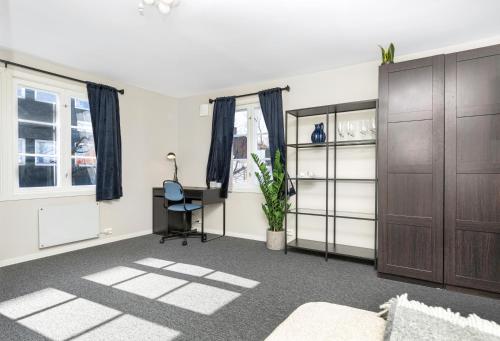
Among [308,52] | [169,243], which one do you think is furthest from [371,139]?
[169,243]

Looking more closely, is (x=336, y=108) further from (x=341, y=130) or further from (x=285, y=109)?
(x=285, y=109)

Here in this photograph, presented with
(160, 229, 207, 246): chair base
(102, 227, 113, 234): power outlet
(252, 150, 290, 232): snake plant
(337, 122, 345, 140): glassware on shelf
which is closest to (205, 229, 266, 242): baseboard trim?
(160, 229, 207, 246): chair base

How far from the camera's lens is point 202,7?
237cm

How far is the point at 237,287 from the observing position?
104 inches

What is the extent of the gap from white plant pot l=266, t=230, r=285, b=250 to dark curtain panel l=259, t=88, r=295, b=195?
0.59 meters

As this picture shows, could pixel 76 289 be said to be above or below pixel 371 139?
below

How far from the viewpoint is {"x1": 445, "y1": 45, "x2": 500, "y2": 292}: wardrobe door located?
2.42 meters

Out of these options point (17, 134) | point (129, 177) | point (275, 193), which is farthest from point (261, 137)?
point (17, 134)

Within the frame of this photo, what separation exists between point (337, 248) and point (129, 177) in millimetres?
3278

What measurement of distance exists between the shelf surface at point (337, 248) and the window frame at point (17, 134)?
9.77 ft

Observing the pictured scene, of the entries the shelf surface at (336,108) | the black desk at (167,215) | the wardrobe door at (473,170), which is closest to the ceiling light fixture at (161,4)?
the shelf surface at (336,108)

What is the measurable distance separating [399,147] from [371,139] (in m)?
0.55

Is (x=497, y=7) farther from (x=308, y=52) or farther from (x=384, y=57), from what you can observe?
(x=308, y=52)

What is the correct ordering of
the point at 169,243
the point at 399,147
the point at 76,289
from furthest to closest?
the point at 169,243 < the point at 399,147 < the point at 76,289
